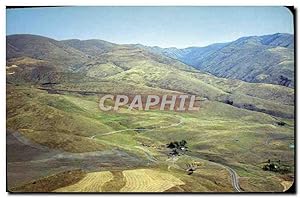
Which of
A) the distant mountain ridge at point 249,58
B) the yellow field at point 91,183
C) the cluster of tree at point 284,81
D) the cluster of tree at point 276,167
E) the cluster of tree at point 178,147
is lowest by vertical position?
the yellow field at point 91,183

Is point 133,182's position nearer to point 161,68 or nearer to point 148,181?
point 148,181

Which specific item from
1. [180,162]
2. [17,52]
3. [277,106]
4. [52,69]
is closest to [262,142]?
[277,106]

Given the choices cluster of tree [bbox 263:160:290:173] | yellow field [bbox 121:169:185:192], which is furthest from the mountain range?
yellow field [bbox 121:169:185:192]

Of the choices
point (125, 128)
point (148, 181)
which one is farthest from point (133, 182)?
point (125, 128)
